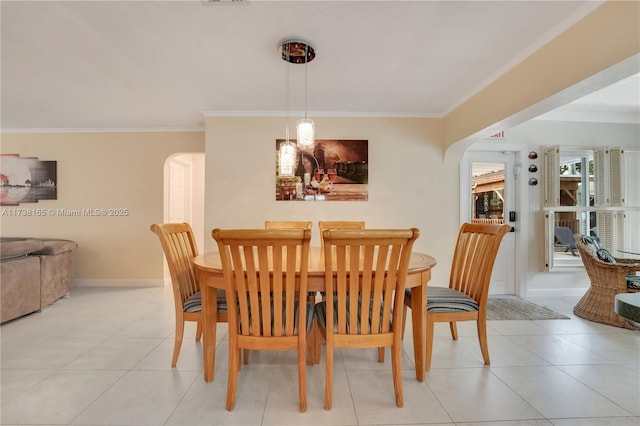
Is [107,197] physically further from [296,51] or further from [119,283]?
[296,51]

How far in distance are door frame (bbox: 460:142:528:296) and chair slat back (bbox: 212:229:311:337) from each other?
114 inches

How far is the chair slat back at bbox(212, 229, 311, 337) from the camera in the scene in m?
1.40

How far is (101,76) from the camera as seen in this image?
8.55ft

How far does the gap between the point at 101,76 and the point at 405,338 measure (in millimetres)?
3586

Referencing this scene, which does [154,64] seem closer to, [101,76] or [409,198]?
[101,76]

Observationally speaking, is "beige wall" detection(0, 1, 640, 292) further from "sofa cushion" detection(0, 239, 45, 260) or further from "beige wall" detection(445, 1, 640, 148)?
"sofa cushion" detection(0, 239, 45, 260)

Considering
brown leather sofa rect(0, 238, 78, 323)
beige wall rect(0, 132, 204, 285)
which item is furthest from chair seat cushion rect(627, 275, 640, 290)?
brown leather sofa rect(0, 238, 78, 323)

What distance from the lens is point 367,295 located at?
155 cm

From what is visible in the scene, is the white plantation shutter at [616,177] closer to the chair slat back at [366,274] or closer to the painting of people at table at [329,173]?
the painting of people at table at [329,173]

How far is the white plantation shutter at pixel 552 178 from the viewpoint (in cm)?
360

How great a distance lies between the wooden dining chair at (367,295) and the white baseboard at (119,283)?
141 inches

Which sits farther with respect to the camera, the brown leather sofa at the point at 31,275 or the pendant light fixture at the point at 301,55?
the brown leather sofa at the point at 31,275

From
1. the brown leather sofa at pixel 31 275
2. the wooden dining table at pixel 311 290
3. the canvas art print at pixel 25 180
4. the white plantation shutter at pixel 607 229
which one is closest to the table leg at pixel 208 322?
the wooden dining table at pixel 311 290

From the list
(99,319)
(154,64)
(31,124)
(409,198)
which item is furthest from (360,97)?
(31,124)
